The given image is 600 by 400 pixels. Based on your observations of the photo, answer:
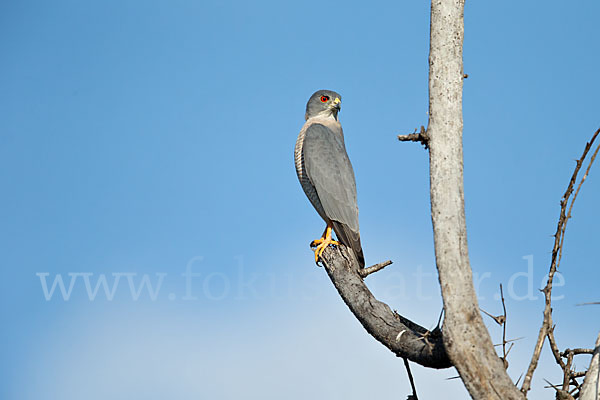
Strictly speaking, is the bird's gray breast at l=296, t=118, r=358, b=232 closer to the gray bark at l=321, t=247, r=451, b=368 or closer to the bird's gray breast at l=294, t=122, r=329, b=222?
the bird's gray breast at l=294, t=122, r=329, b=222

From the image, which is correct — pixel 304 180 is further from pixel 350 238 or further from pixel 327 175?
pixel 350 238

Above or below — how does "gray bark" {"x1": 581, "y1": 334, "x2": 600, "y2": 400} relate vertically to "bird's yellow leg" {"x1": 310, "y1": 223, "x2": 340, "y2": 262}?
below

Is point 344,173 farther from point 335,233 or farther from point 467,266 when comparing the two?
point 467,266

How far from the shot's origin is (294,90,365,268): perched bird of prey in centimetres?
569

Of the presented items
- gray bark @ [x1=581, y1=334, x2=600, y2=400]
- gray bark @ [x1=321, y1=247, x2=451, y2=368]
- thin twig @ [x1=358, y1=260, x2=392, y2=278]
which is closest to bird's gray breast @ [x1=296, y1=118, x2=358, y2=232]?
gray bark @ [x1=321, y1=247, x2=451, y2=368]

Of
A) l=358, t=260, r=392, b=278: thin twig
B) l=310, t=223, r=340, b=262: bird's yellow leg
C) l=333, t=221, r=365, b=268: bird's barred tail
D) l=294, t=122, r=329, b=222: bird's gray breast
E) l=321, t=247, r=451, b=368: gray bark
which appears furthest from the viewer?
l=294, t=122, r=329, b=222: bird's gray breast

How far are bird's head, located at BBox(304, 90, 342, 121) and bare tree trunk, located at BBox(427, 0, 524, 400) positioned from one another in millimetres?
3560

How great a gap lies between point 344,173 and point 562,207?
305cm

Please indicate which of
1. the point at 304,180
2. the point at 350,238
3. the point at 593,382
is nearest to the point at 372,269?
the point at 350,238

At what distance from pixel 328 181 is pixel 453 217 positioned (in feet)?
9.69

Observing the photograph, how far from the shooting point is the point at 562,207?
3.15 m

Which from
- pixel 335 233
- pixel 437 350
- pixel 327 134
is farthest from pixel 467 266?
pixel 327 134

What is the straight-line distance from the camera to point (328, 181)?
5.95 metres

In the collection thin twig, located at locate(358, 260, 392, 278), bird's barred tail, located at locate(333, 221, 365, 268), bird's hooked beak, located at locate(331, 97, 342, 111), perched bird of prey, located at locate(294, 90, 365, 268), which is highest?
bird's hooked beak, located at locate(331, 97, 342, 111)
